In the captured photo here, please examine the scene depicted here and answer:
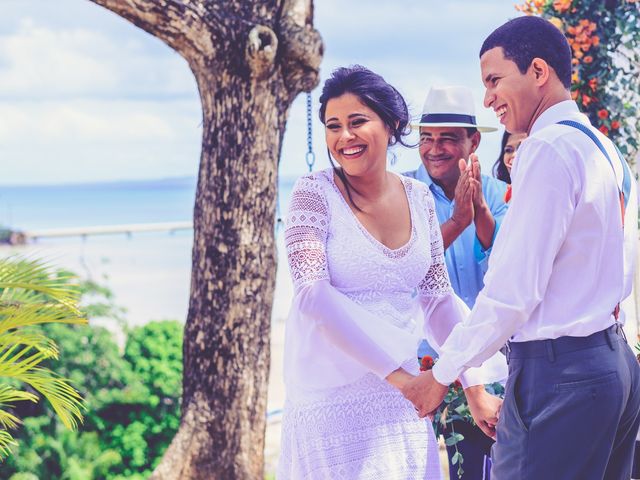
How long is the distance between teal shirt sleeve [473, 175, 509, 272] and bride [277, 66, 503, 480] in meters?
0.80

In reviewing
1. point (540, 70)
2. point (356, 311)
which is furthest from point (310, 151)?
point (540, 70)

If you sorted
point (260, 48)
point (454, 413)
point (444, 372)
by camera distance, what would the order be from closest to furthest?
point (444, 372)
point (454, 413)
point (260, 48)

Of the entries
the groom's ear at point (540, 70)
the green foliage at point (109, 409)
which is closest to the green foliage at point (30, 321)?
the groom's ear at point (540, 70)

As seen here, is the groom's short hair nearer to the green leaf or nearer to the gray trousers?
the gray trousers

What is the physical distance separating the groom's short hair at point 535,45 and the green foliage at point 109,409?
418 centimetres

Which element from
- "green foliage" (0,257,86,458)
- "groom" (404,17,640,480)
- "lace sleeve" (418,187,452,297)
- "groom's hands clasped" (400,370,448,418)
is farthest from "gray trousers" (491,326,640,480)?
"green foliage" (0,257,86,458)

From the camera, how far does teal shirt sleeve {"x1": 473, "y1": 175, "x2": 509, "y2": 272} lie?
3850 mm

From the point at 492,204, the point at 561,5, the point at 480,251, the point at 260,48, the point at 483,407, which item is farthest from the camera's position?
the point at 260,48

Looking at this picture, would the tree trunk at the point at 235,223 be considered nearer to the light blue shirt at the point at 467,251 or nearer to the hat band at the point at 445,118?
the hat band at the point at 445,118

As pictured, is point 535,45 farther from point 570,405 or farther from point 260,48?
point 260,48

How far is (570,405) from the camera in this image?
2.25 meters

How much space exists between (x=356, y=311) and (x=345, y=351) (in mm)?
122

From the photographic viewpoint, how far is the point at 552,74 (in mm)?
2484

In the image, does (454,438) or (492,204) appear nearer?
(454,438)
